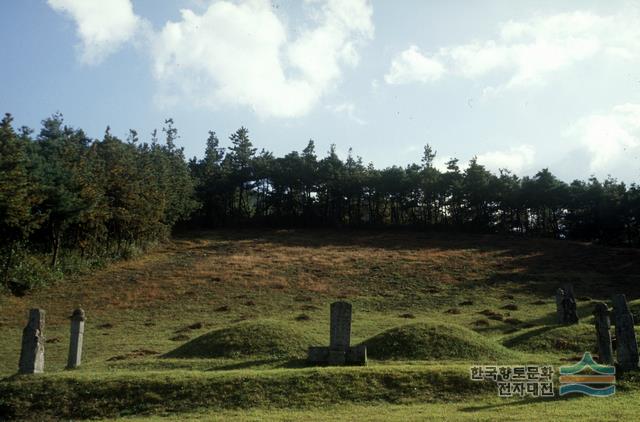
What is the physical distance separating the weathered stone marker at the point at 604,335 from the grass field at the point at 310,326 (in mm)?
1396

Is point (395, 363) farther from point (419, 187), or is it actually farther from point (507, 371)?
point (419, 187)

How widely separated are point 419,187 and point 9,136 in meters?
62.2

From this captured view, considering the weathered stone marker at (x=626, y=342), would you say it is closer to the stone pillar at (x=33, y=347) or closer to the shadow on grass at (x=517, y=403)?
the shadow on grass at (x=517, y=403)

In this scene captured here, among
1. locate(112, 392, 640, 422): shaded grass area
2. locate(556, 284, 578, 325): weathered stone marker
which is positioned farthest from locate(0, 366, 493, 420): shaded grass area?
locate(556, 284, 578, 325): weathered stone marker

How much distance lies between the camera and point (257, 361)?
22297mm

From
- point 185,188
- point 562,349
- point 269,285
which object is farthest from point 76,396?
point 185,188

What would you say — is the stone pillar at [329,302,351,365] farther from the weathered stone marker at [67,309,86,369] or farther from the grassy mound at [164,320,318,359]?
the weathered stone marker at [67,309,86,369]

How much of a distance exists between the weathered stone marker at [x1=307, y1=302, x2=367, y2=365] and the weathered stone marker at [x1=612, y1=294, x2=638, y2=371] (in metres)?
8.80

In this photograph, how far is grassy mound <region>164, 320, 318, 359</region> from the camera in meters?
24.0

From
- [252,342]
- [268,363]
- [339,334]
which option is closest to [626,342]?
[339,334]

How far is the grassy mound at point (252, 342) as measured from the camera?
944 inches

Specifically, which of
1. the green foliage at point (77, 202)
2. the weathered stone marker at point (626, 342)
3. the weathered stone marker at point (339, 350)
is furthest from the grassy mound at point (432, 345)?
the green foliage at point (77, 202)

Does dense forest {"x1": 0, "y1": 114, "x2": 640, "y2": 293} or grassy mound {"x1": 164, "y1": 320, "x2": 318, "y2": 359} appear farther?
dense forest {"x1": 0, "y1": 114, "x2": 640, "y2": 293}

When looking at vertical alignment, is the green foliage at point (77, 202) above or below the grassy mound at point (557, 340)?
above
